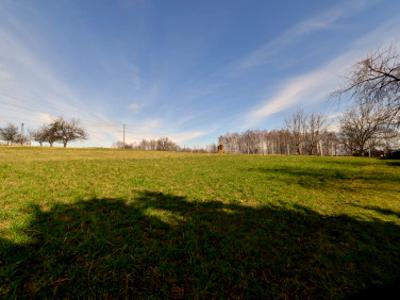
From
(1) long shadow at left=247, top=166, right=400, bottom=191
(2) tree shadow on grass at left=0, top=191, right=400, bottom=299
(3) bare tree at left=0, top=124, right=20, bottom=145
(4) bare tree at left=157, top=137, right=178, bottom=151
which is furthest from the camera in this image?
(4) bare tree at left=157, top=137, right=178, bottom=151

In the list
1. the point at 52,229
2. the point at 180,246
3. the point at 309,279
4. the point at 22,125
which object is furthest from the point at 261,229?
the point at 22,125

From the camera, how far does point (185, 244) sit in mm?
4426

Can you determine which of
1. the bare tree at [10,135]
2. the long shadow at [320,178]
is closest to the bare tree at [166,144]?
the bare tree at [10,135]

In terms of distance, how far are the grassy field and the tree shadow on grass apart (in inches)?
0.8

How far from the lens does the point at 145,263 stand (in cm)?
374

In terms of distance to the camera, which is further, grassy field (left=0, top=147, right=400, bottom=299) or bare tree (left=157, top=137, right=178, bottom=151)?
bare tree (left=157, top=137, right=178, bottom=151)

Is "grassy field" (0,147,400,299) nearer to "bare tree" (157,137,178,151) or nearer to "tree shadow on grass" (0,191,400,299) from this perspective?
"tree shadow on grass" (0,191,400,299)

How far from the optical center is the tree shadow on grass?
3.24 m

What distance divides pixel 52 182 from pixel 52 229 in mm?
4894

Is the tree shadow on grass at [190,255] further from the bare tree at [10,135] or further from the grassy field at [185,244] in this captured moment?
the bare tree at [10,135]

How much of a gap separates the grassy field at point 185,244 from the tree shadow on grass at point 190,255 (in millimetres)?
19

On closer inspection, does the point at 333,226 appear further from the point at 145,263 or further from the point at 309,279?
the point at 145,263

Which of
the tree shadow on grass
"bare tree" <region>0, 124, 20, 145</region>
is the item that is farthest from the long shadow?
"bare tree" <region>0, 124, 20, 145</region>

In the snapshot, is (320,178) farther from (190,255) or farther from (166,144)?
(166,144)
